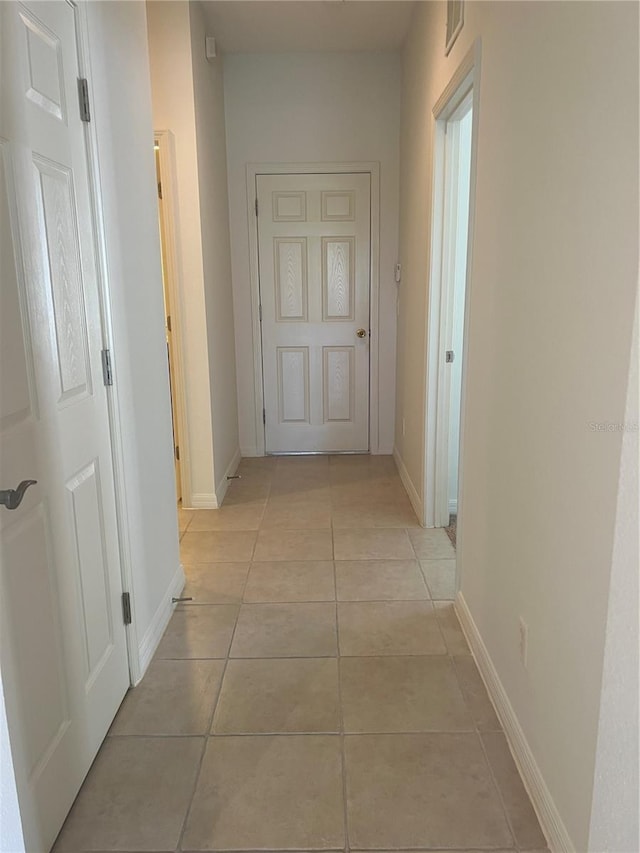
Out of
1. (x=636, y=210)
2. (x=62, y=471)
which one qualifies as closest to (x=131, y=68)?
(x=62, y=471)

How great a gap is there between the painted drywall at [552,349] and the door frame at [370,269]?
210cm

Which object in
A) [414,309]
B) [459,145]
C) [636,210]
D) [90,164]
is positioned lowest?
[414,309]

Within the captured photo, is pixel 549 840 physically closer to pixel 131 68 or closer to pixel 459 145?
pixel 131 68

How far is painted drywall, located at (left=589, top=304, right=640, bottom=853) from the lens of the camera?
979 millimetres

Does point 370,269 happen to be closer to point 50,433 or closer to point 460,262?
point 460,262

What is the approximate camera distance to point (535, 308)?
1547 mm

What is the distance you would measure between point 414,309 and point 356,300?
3.34 ft

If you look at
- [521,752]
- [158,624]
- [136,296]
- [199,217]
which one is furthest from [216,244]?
[521,752]

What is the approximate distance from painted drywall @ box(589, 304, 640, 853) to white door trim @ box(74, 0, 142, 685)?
1414 mm

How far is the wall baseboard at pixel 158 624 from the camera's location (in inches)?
83.3

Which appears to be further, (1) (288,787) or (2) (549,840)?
(1) (288,787)

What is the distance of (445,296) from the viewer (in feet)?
10.0

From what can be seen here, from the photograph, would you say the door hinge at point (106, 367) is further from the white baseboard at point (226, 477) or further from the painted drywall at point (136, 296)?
the white baseboard at point (226, 477)

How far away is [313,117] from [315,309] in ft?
4.30
